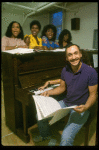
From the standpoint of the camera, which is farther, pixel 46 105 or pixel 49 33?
pixel 49 33

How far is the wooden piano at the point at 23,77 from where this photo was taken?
1800mm

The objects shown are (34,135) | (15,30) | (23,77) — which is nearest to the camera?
(23,77)

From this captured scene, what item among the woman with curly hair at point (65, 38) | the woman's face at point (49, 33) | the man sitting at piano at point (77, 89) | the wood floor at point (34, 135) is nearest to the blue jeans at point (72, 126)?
the man sitting at piano at point (77, 89)

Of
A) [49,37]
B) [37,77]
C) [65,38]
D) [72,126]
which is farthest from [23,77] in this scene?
[65,38]

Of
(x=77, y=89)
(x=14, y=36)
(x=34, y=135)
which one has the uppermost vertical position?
(x=14, y=36)

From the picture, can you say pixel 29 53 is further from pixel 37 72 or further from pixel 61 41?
pixel 61 41

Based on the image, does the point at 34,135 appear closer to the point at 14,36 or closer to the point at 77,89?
the point at 77,89

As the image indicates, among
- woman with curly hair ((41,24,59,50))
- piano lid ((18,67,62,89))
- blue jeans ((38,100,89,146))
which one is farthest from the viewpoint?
woman with curly hair ((41,24,59,50))

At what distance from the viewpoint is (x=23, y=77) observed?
5.99 ft

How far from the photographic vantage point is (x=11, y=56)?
179 centimetres

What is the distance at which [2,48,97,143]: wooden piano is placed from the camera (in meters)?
1.80

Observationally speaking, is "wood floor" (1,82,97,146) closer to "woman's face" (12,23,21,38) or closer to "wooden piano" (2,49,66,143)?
"wooden piano" (2,49,66,143)

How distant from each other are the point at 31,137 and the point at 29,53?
1.41m

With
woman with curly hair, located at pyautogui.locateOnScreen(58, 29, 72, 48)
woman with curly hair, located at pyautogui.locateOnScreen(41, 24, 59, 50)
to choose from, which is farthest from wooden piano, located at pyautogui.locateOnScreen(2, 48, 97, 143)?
woman with curly hair, located at pyautogui.locateOnScreen(58, 29, 72, 48)
